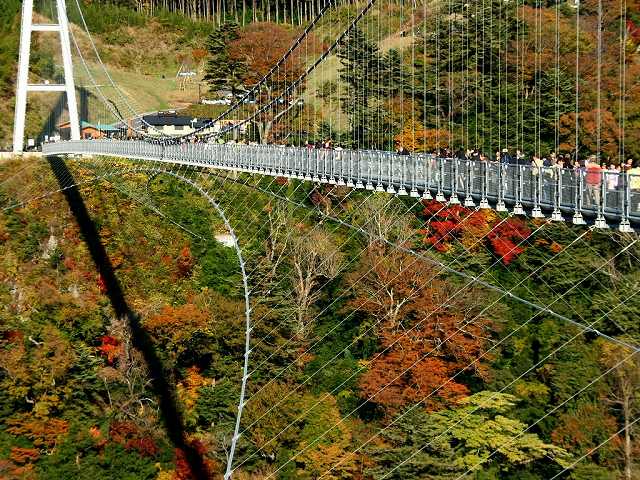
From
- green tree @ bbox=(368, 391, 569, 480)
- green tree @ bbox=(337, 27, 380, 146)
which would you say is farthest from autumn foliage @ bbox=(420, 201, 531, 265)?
green tree @ bbox=(368, 391, 569, 480)

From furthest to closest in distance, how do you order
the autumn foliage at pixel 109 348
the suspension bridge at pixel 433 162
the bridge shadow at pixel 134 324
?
the autumn foliage at pixel 109 348 < the bridge shadow at pixel 134 324 < the suspension bridge at pixel 433 162

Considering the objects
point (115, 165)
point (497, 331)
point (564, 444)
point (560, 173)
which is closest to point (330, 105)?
point (115, 165)

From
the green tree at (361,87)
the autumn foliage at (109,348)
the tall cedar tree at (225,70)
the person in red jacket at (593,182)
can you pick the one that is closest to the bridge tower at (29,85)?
the tall cedar tree at (225,70)

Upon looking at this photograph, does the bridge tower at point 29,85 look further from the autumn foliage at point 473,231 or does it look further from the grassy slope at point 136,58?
the autumn foliage at point 473,231

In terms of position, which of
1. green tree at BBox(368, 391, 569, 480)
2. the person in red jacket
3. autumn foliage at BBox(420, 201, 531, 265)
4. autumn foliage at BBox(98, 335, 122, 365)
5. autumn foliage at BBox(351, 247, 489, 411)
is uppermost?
the person in red jacket

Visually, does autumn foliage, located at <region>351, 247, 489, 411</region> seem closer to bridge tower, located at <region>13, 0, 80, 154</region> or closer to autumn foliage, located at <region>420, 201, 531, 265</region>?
autumn foliage, located at <region>420, 201, 531, 265</region>

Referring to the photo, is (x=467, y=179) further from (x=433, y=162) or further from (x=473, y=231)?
(x=473, y=231)
